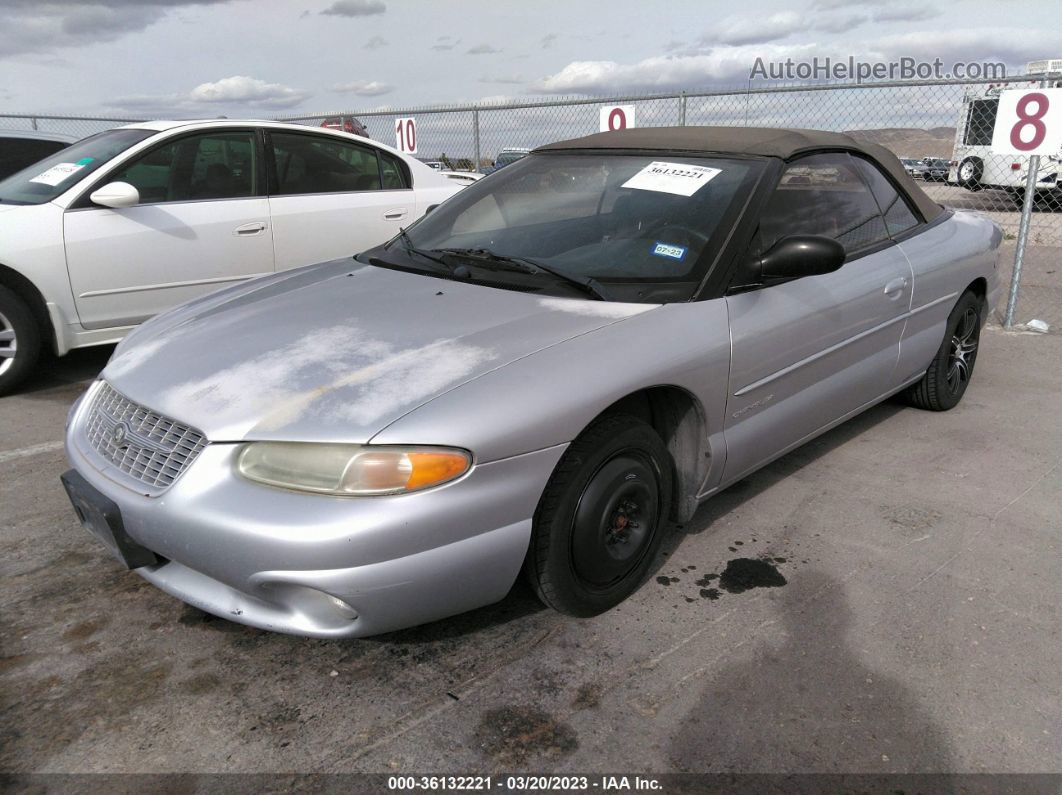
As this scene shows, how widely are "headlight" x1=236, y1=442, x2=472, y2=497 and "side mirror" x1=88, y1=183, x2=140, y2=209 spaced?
11.5ft

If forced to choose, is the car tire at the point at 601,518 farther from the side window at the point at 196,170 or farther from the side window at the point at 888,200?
the side window at the point at 196,170

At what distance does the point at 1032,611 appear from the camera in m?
2.70

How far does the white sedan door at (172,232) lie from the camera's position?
4.90 metres

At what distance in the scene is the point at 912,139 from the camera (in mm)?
7836

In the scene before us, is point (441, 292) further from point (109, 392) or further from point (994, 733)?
point (994, 733)

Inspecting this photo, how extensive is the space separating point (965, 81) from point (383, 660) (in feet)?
21.4

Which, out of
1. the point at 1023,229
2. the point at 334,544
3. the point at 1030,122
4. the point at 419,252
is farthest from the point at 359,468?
the point at 1023,229

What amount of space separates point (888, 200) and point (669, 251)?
1.65 meters

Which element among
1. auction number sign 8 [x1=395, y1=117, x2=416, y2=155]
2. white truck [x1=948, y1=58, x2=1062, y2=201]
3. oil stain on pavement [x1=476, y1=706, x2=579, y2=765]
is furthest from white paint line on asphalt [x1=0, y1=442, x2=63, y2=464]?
white truck [x1=948, y1=58, x2=1062, y2=201]

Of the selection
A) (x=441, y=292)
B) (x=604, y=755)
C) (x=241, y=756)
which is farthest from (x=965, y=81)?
(x=241, y=756)

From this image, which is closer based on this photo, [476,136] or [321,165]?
[321,165]

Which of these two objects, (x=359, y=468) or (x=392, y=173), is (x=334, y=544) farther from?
(x=392, y=173)

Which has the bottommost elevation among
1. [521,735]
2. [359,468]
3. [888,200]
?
[521,735]

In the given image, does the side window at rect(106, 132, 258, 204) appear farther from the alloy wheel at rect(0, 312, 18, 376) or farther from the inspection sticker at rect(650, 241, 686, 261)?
the inspection sticker at rect(650, 241, 686, 261)
